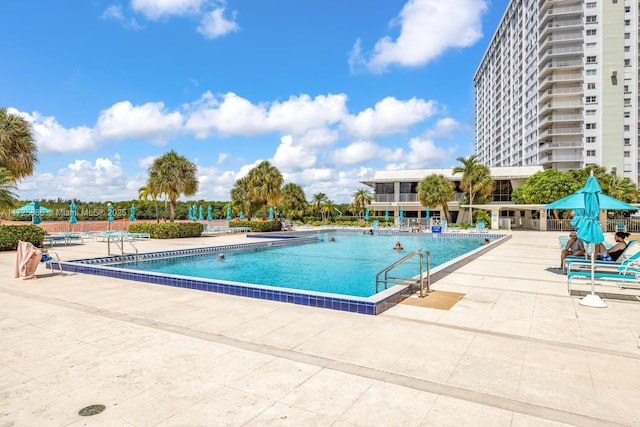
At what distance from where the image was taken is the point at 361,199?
5153cm

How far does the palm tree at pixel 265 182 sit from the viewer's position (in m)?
31.5

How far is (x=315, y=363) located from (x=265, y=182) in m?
28.2

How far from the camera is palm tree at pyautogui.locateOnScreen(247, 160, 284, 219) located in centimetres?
3153

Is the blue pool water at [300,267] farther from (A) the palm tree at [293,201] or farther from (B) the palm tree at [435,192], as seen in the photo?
(A) the palm tree at [293,201]

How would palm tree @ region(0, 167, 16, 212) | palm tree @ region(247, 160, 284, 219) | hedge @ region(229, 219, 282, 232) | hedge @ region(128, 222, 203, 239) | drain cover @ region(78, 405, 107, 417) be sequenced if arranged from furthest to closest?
palm tree @ region(247, 160, 284, 219), hedge @ region(229, 219, 282, 232), hedge @ region(128, 222, 203, 239), palm tree @ region(0, 167, 16, 212), drain cover @ region(78, 405, 107, 417)

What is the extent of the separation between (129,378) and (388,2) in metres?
19.6

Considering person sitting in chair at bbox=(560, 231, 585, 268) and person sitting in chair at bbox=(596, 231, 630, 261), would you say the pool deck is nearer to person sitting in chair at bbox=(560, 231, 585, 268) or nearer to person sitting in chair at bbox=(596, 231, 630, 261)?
person sitting in chair at bbox=(596, 231, 630, 261)

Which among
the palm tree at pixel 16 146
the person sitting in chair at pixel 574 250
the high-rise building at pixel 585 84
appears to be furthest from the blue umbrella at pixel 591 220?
the high-rise building at pixel 585 84

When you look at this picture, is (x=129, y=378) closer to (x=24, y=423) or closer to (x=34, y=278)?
(x=24, y=423)

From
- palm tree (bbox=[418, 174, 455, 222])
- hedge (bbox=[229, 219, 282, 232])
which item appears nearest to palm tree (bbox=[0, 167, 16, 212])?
hedge (bbox=[229, 219, 282, 232])

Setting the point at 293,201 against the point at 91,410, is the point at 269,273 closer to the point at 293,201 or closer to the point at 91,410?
the point at 91,410

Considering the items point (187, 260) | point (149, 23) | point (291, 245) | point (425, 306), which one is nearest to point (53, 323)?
point (425, 306)

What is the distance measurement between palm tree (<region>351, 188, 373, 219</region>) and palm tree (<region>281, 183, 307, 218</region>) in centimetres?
741

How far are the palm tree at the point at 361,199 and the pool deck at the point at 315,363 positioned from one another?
147ft
